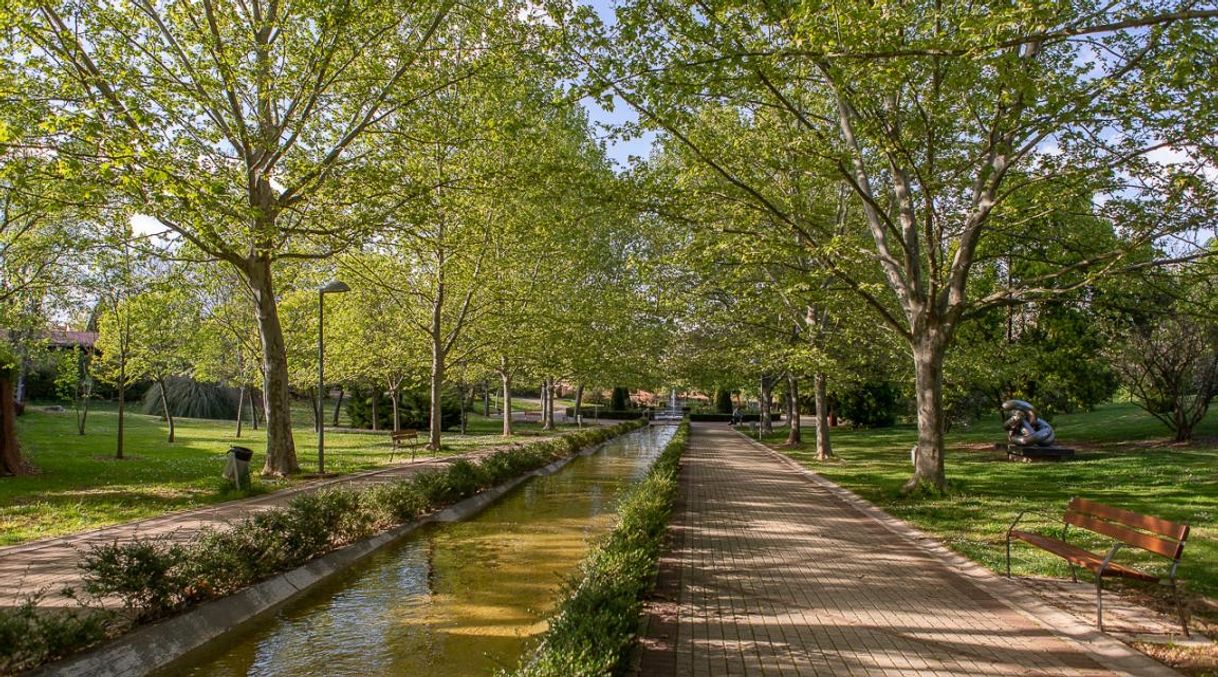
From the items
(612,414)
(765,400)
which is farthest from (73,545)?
A: (612,414)

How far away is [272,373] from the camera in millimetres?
15023

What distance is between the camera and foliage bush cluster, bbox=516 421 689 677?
166 inches

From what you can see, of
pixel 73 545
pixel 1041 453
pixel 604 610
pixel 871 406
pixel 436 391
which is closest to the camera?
pixel 604 610

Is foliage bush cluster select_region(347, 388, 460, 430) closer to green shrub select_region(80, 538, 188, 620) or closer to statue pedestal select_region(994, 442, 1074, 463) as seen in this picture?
statue pedestal select_region(994, 442, 1074, 463)

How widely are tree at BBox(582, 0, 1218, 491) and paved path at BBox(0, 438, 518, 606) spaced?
8.47m

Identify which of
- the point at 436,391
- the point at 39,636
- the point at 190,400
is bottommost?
the point at 39,636

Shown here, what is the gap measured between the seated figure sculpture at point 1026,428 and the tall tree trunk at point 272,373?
19.1 metres

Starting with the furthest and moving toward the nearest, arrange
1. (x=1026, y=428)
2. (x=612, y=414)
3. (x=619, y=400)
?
(x=619, y=400)
(x=612, y=414)
(x=1026, y=428)

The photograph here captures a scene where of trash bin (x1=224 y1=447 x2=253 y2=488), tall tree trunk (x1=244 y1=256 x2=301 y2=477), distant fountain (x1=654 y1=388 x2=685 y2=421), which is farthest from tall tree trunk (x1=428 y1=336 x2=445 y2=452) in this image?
distant fountain (x1=654 y1=388 x2=685 y2=421)

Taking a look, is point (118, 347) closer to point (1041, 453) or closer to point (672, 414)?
point (1041, 453)

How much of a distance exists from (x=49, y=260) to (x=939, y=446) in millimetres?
22022

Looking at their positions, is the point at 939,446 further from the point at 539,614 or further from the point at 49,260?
the point at 49,260

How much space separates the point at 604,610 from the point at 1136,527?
484 cm

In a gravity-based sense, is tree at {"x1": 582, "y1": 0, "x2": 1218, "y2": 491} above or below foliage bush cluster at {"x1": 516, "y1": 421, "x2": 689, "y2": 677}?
above
